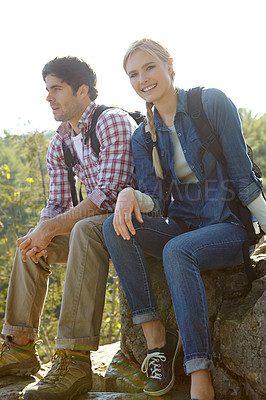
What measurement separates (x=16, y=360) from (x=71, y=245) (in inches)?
37.3

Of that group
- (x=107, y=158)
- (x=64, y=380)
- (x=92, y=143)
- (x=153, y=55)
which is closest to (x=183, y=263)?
(x=64, y=380)

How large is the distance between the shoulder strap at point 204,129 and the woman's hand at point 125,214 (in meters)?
0.54

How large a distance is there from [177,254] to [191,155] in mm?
713

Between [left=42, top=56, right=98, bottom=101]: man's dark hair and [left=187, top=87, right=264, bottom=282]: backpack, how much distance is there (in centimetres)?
115

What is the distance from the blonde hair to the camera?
2.75 m

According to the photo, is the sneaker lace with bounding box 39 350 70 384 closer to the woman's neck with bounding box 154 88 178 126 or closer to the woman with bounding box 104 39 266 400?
the woman with bounding box 104 39 266 400

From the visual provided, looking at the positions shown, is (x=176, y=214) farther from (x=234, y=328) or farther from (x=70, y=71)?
(x=70, y=71)

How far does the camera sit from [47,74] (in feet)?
11.5

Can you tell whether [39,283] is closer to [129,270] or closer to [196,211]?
[129,270]

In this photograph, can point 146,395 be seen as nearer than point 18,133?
Yes

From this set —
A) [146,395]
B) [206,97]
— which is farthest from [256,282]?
[206,97]

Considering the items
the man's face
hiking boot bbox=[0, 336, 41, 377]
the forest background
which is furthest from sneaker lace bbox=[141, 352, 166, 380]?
the forest background

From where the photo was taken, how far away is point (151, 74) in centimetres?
275

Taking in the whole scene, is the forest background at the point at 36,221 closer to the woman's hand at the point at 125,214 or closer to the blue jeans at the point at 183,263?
the blue jeans at the point at 183,263
